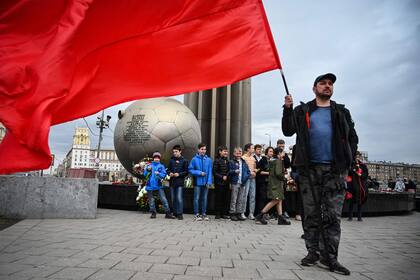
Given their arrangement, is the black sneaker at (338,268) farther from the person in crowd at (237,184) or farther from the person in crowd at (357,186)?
the person in crowd at (357,186)

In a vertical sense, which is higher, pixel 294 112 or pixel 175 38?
pixel 175 38

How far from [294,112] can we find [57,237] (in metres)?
4.05

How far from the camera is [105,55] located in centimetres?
316


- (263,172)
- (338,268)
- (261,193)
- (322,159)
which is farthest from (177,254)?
(261,193)

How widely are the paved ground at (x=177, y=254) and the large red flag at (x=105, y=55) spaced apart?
4.72 feet

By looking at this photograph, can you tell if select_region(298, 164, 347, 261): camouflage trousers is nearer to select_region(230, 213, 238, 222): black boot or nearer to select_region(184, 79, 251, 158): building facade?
select_region(230, 213, 238, 222): black boot

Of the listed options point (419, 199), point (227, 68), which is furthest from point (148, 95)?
point (419, 199)

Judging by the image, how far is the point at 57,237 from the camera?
16.2ft

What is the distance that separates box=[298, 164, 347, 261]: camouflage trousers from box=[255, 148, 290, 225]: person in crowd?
13.2ft

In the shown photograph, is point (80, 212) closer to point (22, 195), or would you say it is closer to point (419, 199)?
point (22, 195)

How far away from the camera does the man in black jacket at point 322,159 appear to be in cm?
376

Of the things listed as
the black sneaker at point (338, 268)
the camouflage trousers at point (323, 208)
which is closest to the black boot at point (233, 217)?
the camouflage trousers at point (323, 208)

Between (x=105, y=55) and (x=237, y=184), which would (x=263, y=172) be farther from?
(x=105, y=55)

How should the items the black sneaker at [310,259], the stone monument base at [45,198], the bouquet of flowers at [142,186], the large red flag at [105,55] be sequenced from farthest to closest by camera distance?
1. the bouquet of flowers at [142,186]
2. the stone monument base at [45,198]
3. the black sneaker at [310,259]
4. the large red flag at [105,55]
